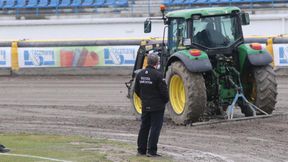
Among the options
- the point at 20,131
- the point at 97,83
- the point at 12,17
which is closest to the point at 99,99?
the point at 97,83

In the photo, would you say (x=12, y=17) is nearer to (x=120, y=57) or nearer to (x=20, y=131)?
(x=120, y=57)

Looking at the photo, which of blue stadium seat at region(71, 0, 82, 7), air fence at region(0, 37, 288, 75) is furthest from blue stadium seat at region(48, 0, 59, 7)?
air fence at region(0, 37, 288, 75)

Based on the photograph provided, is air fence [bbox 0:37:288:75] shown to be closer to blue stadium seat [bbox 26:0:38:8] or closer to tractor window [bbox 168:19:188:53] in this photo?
tractor window [bbox 168:19:188:53]

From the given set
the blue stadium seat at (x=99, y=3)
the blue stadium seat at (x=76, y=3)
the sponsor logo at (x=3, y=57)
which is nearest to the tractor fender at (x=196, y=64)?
the sponsor logo at (x=3, y=57)

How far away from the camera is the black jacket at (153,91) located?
1007cm

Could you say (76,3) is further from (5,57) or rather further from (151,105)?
(151,105)

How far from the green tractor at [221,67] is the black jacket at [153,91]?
3.17 metres

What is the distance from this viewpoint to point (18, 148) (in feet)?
35.8

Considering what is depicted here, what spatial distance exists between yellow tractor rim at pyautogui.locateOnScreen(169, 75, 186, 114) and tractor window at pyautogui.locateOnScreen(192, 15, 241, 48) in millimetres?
936

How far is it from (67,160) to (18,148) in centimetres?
167

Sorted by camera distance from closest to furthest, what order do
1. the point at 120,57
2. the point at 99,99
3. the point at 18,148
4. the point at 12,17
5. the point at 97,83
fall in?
the point at 18,148 → the point at 99,99 → the point at 97,83 → the point at 120,57 → the point at 12,17

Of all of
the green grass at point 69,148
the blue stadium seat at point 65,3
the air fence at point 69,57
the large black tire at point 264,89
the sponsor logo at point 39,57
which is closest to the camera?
the green grass at point 69,148

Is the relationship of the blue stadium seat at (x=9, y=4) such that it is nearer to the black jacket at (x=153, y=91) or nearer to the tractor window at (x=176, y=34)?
the tractor window at (x=176, y=34)

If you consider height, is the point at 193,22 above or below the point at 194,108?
above
